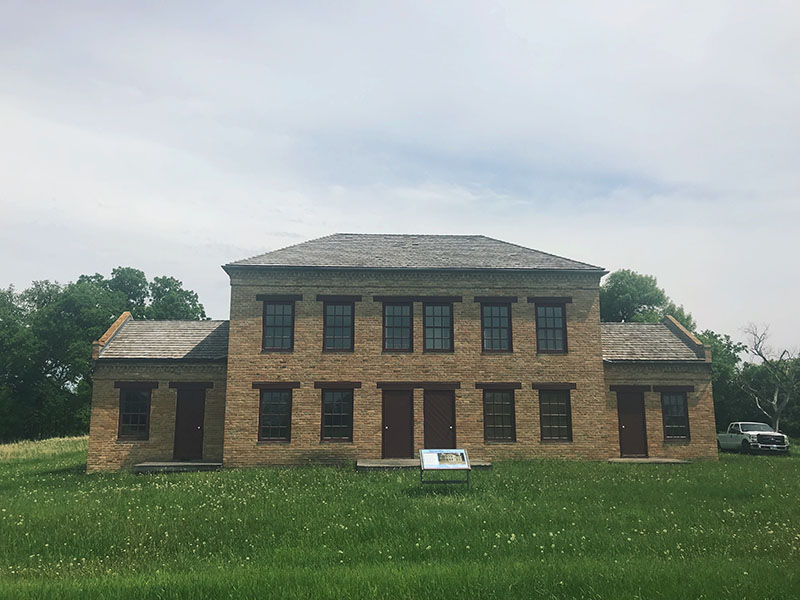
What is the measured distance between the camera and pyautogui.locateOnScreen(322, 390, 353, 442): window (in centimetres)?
2283

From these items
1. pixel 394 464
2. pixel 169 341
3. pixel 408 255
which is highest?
pixel 408 255

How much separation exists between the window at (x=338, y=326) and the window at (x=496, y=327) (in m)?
5.37

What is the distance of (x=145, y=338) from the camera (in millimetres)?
25234

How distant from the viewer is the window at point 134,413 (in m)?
23.3

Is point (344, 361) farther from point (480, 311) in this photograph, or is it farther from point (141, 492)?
point (141, 492)

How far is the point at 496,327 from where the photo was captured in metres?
24.1

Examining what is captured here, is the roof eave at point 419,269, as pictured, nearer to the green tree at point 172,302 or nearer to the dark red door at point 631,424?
the dark red door at point 631,424

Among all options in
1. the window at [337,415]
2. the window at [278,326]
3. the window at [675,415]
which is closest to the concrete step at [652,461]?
the window at [675,415]

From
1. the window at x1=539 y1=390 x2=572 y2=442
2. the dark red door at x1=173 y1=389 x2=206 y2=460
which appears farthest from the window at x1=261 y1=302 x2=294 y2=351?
the window at x1=539 y1=390 x2=572 y2=442

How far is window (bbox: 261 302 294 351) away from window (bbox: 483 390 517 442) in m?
8.09

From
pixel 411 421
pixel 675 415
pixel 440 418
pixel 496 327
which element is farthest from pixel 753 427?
pixel 411 421

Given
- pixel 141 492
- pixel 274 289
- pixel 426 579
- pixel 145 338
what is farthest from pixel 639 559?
pixel 145 338

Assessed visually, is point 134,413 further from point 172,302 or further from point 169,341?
point 172,302

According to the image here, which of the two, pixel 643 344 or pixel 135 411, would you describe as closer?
pixel 135 411
